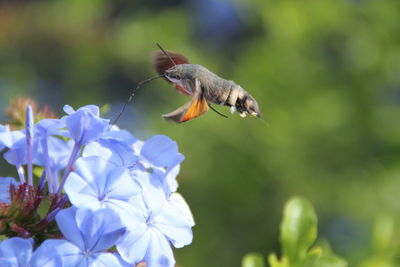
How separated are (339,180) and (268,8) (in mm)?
1189

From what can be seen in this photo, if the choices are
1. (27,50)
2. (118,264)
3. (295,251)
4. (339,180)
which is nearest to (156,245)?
(118,264)

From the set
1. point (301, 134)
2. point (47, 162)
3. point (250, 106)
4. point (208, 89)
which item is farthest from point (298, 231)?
point (301, 134)

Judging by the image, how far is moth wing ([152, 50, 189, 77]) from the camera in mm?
1896

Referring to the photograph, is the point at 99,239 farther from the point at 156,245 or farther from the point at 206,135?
the point at 206,135

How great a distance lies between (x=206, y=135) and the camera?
432cm

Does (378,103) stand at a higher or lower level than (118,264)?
higher

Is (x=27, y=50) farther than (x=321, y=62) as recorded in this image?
Yes

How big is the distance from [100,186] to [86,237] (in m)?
0.12

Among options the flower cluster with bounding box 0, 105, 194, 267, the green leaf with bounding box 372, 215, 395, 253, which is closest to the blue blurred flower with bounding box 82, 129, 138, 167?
the flower cluster with bounding box 0, 105, 194, 267

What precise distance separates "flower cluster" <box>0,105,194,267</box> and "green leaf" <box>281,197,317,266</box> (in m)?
0.34

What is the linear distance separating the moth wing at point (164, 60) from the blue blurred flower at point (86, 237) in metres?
0.62

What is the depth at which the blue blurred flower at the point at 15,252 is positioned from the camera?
1381mm

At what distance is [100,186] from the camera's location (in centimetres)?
147

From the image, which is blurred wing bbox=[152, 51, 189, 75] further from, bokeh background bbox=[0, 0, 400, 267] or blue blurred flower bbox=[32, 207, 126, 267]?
bokeh background bbox=[0, 0, 400, 267]
